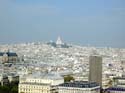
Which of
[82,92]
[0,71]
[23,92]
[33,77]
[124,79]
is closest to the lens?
[82,92]

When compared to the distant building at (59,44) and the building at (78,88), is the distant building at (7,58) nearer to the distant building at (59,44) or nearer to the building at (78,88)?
the building at (78,88)

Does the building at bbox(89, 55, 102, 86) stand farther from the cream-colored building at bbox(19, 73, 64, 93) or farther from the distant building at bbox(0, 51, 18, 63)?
the distant building at bbox(0, 51, 18, 63)

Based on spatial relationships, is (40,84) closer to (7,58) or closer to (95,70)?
(95,70)

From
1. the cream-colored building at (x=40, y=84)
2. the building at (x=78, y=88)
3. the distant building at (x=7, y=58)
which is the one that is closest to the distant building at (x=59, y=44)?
the distant building at (x=7, y=58)

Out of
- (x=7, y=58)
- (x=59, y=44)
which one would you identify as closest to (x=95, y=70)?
(x=7, y=58)

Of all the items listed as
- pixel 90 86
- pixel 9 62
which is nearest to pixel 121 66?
pixel 9 62

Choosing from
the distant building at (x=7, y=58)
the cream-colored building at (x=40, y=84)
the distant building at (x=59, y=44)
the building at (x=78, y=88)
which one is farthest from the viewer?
the distant building at (x=59, y=44)

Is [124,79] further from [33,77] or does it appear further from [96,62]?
[33,77]

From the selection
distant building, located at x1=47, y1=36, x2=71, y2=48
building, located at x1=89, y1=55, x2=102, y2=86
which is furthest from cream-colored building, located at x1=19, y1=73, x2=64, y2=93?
A: distant building, located at x1=47, y1=36, x2=71, y2=48
